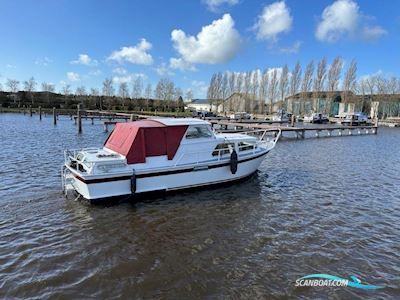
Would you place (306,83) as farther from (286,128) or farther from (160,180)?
(160,180)

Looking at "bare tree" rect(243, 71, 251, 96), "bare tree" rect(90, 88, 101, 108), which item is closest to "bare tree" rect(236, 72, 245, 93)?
"bare tree" rect(243, 71, 251, 96)

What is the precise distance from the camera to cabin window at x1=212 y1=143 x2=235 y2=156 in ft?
40.5

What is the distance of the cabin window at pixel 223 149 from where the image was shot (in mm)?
12352

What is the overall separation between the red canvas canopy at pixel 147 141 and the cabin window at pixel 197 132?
282 millimetres

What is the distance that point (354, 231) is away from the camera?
895 centimetres

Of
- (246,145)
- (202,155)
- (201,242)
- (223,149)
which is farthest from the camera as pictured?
(246,145)

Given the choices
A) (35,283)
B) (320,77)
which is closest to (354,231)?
(35,283)

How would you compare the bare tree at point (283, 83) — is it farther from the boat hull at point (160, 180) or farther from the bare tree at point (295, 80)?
the boat hull at point (160, 180)

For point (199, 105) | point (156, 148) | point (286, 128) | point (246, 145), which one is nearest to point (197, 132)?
point (156, 148)

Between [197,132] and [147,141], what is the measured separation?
7.06 ft

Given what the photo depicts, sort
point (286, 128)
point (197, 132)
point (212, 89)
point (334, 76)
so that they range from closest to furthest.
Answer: point (197, 132), point (286, 128), point (334, 76), point (212, 89)

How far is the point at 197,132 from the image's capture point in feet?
39.9

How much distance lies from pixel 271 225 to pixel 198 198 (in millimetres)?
3111

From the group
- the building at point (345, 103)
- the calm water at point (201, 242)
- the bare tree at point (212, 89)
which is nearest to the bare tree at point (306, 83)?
the building at point (345, 103)
